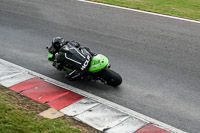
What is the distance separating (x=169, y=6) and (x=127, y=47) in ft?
20.0

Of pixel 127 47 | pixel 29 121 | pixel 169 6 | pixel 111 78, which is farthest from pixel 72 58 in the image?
pixel 169 6

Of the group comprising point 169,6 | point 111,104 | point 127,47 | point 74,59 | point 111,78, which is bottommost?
point 111,104

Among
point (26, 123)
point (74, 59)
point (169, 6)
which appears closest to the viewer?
point (26, 123)

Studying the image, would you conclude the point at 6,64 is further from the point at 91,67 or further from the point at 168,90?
the point at 168,90

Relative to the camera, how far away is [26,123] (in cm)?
652

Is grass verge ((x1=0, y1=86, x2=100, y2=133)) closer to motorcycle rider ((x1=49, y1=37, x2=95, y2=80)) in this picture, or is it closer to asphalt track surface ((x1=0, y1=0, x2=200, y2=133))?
motorcycle rider ((x1=49, y1=37, x2=95, y2=80))

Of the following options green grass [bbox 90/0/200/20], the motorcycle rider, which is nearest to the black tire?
the motorcycle rider

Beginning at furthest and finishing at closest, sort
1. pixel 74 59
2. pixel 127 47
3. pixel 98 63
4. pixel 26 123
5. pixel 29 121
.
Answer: pixel 127 47
pixel 74 59
pixel 98 63
pixel 29 121
pixel 26 123

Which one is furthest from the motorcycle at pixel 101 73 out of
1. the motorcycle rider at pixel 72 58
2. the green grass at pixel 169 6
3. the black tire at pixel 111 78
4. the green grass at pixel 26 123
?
the green grass at pixel 169 6

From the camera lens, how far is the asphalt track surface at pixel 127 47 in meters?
8.16

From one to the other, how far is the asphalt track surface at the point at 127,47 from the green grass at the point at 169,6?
1.00 meters

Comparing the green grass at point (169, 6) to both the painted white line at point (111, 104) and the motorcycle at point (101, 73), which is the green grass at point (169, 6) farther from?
the painted white line at point (111, 104)

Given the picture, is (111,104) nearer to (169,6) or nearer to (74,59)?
(74,59)

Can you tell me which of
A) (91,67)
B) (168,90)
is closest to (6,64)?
(91,67)
